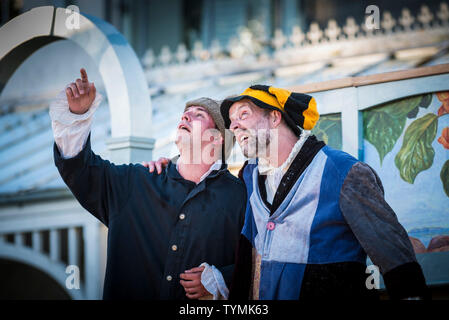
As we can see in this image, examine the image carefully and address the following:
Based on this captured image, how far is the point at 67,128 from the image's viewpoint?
2.63m

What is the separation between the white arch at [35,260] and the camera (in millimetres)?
5070

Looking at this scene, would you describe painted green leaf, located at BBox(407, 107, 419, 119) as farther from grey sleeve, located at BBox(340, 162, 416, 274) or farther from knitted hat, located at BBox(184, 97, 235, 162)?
knitted hat, located at BBox(184, 97, 235, 162)

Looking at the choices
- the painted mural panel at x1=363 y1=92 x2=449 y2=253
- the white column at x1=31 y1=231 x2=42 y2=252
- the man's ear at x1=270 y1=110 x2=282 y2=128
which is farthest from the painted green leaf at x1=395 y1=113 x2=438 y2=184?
the white column at x1=31 y1=231 x2=42 y2=252

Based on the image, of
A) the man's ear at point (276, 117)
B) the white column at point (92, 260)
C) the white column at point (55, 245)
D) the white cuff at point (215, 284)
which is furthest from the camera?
the white column at point (55, 245)

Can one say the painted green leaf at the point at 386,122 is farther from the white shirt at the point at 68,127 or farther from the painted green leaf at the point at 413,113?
the white shirt at the point at 68,127

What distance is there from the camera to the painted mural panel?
109 inches

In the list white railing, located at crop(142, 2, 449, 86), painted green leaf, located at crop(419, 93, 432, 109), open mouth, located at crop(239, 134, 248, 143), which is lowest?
open mouth, located at crop(239, 134, 248, 143)

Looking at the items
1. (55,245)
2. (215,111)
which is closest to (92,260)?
(55,245)

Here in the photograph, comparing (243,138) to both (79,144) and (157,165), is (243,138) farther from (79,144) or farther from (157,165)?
(79,144)

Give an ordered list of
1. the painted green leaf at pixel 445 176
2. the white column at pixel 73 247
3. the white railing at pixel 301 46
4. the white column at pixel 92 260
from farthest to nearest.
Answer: the white railing at pixel 301 46
the white column at pixel 73 247
the white column at pixel 92 260
the painted green leaf at pixel 445 176

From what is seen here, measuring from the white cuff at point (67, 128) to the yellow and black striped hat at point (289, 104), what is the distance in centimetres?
77

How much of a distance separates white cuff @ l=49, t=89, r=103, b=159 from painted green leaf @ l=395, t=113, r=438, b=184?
1614mm

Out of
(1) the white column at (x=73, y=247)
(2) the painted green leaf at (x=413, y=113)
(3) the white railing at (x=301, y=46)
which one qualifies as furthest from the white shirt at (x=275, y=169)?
(3) the white railing at (x=301, y=46)
